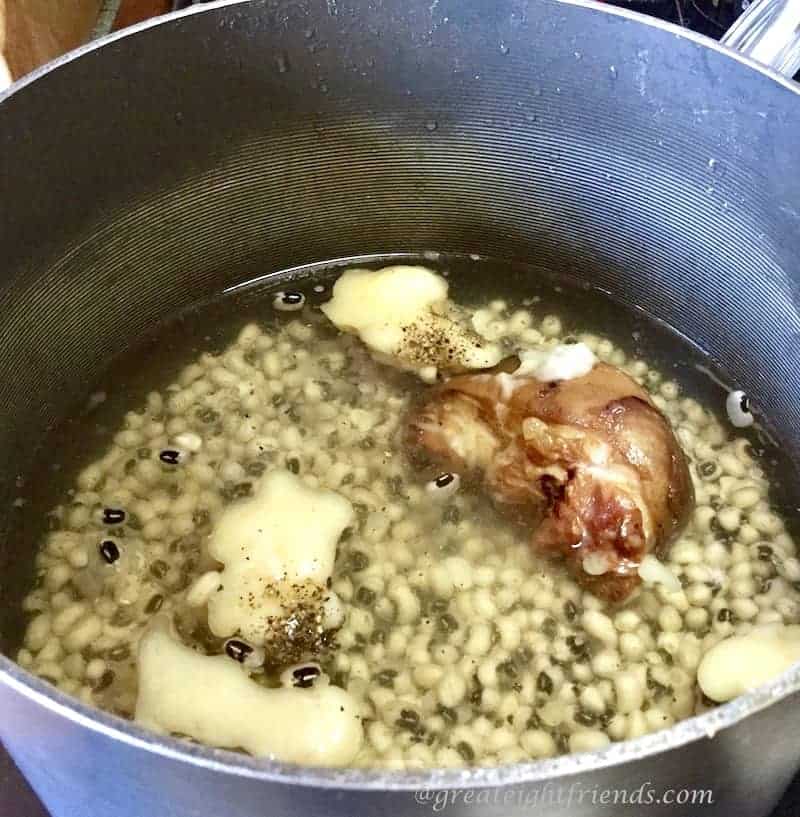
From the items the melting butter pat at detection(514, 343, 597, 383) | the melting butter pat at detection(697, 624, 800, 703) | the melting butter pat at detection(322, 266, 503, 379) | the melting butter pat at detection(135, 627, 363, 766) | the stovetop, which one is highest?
the stovetop

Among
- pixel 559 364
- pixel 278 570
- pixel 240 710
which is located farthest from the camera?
pixel 559 364

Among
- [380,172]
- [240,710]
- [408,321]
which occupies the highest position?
[380,172]

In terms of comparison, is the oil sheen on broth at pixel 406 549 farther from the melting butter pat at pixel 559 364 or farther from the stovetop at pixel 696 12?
the stovetop at pixel 696 12

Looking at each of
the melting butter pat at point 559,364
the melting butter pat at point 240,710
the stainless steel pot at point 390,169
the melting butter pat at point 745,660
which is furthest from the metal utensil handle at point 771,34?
the melting butter pat at point 240,710

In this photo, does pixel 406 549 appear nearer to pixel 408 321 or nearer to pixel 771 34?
pixel 408 321

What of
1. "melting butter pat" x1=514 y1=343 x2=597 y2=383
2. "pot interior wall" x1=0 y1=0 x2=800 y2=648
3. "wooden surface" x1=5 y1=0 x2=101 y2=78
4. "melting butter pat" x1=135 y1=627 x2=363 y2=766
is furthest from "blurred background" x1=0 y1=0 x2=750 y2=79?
"melting butter pat" x1=135 y1=627 x2=363 y2=766

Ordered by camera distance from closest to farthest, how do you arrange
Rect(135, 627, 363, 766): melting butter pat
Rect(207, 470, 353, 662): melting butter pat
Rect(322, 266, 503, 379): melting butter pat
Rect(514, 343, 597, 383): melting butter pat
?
Rect(135, 627, 363, 766): melting butter pat
Rect(207, 470, 353, 662): melting butter pat
Rect(514, 343, 597, 383): melting butter pat
Rect(322, 266, 503, 379): melting butter pat

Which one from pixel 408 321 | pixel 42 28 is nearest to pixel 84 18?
pixel 42 28

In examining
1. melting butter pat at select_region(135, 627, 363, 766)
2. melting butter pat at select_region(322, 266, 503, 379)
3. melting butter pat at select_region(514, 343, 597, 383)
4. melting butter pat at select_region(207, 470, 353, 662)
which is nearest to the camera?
melting butter pat at select_region(135, 627, 363, 766)

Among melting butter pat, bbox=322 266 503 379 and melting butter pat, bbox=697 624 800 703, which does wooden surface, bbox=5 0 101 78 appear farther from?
melting butter pat, bbox=697 624 800 703
